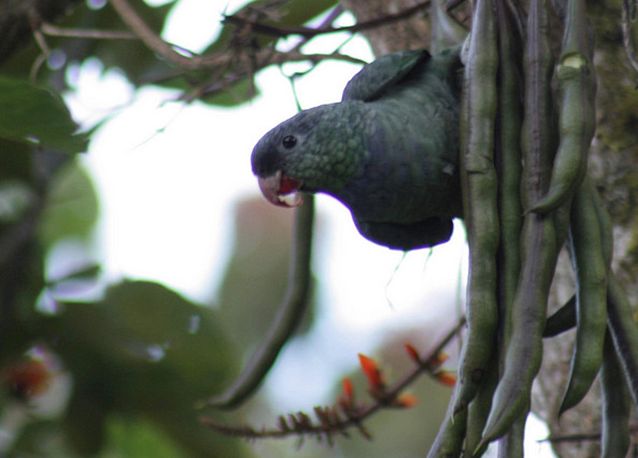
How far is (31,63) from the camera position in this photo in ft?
8.20

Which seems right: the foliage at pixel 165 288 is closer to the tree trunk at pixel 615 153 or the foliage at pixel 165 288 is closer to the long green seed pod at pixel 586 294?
the long green seed pod at pixel 586 294

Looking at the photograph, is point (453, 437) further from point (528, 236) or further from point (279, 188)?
point (279, 188)

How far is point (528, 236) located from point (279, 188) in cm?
44

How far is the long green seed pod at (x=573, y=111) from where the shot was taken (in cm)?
Answer: 102

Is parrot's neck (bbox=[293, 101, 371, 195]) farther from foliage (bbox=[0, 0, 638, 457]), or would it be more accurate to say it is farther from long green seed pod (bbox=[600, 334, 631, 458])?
long green seed pod (bbox=[600, 334, 631, 458])

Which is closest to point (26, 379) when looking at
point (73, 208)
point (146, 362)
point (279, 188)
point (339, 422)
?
point (146, 362)

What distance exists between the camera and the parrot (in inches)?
53.3

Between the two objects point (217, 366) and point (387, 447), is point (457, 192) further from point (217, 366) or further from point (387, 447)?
point (387, 447)

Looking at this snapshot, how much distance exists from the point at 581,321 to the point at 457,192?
348 millimetres

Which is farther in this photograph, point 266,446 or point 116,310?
point 266,446

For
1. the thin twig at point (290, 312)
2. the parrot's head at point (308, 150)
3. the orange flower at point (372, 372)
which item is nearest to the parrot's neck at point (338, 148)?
the parrot's head at point (308, 150)

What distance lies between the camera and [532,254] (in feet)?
3.40

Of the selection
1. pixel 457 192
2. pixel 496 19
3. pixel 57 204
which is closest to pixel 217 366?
pixel 57 204

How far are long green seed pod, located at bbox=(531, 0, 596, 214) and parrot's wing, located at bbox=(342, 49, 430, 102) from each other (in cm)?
31
